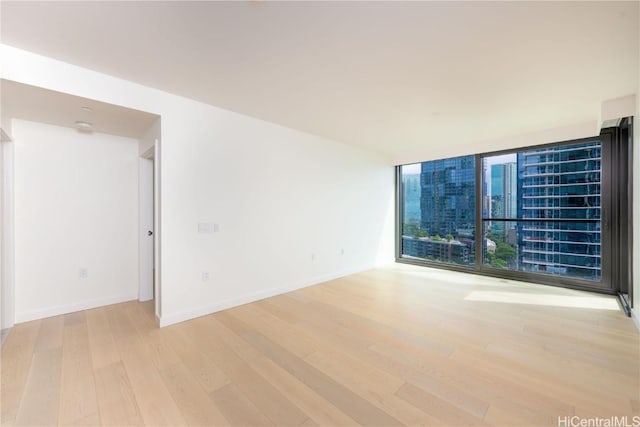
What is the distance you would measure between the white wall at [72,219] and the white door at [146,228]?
15cm

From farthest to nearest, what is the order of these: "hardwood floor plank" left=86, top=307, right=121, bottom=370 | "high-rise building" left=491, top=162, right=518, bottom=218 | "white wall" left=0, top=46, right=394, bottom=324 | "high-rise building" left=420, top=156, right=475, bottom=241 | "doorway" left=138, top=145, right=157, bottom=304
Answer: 1. "high-rise building" left=420, top=156, right=475, bottom=241
2. "high-rise building" left=491, top=162, right=518, bottom=218
3. "doorway" left=138, top=145, right=157, bottom=304
4. "white wall" left=0, top=46, right=394, bottom=324
5. "hardwood floor plank" left=86, top=307, right=121, bottom=370

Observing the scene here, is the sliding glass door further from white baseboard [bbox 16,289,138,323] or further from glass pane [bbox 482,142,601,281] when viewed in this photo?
white baseboard [bbox 16,289,138,323]

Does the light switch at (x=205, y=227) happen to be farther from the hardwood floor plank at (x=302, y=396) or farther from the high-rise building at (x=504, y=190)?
the high-rise building at (x=504, y=190)

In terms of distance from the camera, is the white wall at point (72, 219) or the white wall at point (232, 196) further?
the white wall at point (72, 219)

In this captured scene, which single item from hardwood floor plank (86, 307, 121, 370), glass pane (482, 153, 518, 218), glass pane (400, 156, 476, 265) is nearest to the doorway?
hardwood floor plank (86, 307, 121, 370)

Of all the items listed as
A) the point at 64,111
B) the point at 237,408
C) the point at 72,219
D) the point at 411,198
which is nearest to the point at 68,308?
the point at 72,219

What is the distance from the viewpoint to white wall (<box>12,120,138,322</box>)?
2.88 metres

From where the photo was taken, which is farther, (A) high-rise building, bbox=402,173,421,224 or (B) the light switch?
(A) high-rise building, bbox=402,173,421,224

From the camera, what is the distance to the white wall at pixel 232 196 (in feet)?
8.57

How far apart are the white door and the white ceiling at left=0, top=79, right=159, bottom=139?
0.58m

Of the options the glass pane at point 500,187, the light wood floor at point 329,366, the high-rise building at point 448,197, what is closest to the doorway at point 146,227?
the light wood floor at point 329,366

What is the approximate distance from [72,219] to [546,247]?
6.91 m

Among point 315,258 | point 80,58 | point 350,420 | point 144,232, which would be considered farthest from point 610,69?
point 144,232

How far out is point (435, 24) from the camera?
5.74ft
